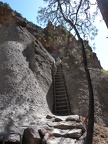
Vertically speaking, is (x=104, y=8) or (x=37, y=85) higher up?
(x=104, y=8)

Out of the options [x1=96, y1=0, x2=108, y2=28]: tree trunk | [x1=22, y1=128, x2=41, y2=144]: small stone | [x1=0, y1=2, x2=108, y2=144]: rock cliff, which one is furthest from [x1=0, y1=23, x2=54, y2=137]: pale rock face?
[x1=96, y1=0, x2=108, y2=28]: tree trunk

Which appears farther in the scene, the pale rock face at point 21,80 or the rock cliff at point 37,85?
the pale rock face at point 21,80

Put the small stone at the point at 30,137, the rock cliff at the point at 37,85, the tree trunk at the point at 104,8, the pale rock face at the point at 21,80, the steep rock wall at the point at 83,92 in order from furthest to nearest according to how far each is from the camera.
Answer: the steep rock wall at the point at 83,92
the pale rock face at the point at 21,80
the rock cliff at the point at 37,85
the small stone at the point at 30,137
the tree trunk at the point at 104,8

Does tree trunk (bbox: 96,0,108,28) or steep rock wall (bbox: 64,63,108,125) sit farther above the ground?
tree trunk (bbox: 96,0,108,28)

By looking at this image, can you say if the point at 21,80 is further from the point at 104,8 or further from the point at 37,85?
the point at 104,8

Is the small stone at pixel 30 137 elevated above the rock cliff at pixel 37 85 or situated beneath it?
situated beneath

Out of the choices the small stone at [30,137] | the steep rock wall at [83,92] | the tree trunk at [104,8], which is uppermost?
the tree trunk at [104,8]

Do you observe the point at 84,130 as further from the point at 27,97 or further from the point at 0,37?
the point at 0,37

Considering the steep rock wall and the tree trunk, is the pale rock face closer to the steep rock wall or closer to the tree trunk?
the steep rock wall

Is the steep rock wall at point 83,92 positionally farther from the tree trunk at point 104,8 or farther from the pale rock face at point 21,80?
the tree trunk at point 104,8

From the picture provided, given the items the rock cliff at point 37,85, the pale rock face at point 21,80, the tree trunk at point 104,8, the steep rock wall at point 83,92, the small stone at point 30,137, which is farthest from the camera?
the steep rock wall at point 83,92

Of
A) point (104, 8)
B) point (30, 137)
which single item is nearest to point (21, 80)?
point (30, 137)

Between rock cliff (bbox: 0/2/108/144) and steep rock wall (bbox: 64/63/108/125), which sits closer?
rock cliff (bbox: 0/2/108/144)

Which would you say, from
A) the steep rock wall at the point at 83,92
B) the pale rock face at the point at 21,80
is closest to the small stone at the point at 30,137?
the pale rock face at the point at 21,80
